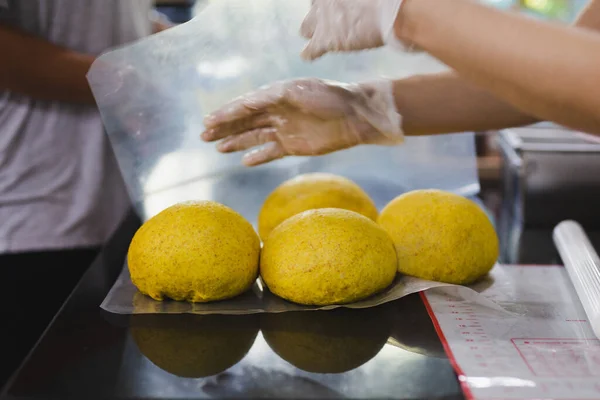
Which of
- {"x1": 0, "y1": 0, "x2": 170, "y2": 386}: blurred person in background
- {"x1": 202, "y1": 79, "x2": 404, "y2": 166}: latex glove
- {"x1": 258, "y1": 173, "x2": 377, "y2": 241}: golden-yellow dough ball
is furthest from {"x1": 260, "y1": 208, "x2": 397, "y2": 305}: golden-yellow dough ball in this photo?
{"x1": 0, "y1": 0, "x2": 170, "y2": 386}: blurred person in background

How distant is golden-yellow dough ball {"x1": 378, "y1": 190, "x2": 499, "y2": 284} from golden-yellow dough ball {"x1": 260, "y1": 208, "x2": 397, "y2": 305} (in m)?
0.06

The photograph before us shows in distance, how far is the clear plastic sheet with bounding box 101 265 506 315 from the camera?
94 cm

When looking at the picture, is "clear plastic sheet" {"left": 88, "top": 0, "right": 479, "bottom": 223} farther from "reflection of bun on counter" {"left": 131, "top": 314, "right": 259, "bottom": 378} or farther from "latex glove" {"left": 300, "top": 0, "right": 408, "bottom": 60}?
"reflection of bun on counter" {"left": 131, "top": 314, "right": 259, "bottom": 378}

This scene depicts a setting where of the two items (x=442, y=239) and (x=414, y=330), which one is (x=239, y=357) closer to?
(x=414, y=330)

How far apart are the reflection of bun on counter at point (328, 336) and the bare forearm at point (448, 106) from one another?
0.49 metres

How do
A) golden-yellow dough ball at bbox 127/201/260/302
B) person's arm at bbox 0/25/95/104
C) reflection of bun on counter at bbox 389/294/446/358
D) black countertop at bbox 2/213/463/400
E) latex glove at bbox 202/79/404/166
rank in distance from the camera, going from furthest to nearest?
person's arm at bbox 0/25/95/104
latex glove at bbox 202/79/404/166
golden-yellow dough ball at bbox 127/201/260/302
reflection of bun on counter at bbox 389/294/446/358
black countertop at bbox 2/213/463/400

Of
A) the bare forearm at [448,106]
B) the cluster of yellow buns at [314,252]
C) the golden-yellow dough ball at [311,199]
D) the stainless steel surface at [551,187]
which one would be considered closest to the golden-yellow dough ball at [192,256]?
the cluster of yellow buns at [314,252]

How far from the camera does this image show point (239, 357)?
2.64 feet

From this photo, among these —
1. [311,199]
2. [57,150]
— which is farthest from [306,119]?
[57,150]

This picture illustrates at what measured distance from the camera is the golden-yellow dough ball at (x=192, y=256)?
932mm

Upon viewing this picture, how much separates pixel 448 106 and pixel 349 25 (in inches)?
15.4

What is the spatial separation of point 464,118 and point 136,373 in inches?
34.0

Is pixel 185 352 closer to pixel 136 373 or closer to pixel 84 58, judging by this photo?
pixel 136 373

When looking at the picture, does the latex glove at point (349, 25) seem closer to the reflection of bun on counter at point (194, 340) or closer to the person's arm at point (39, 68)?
the reflection of bun on counter at point (194, 340)
